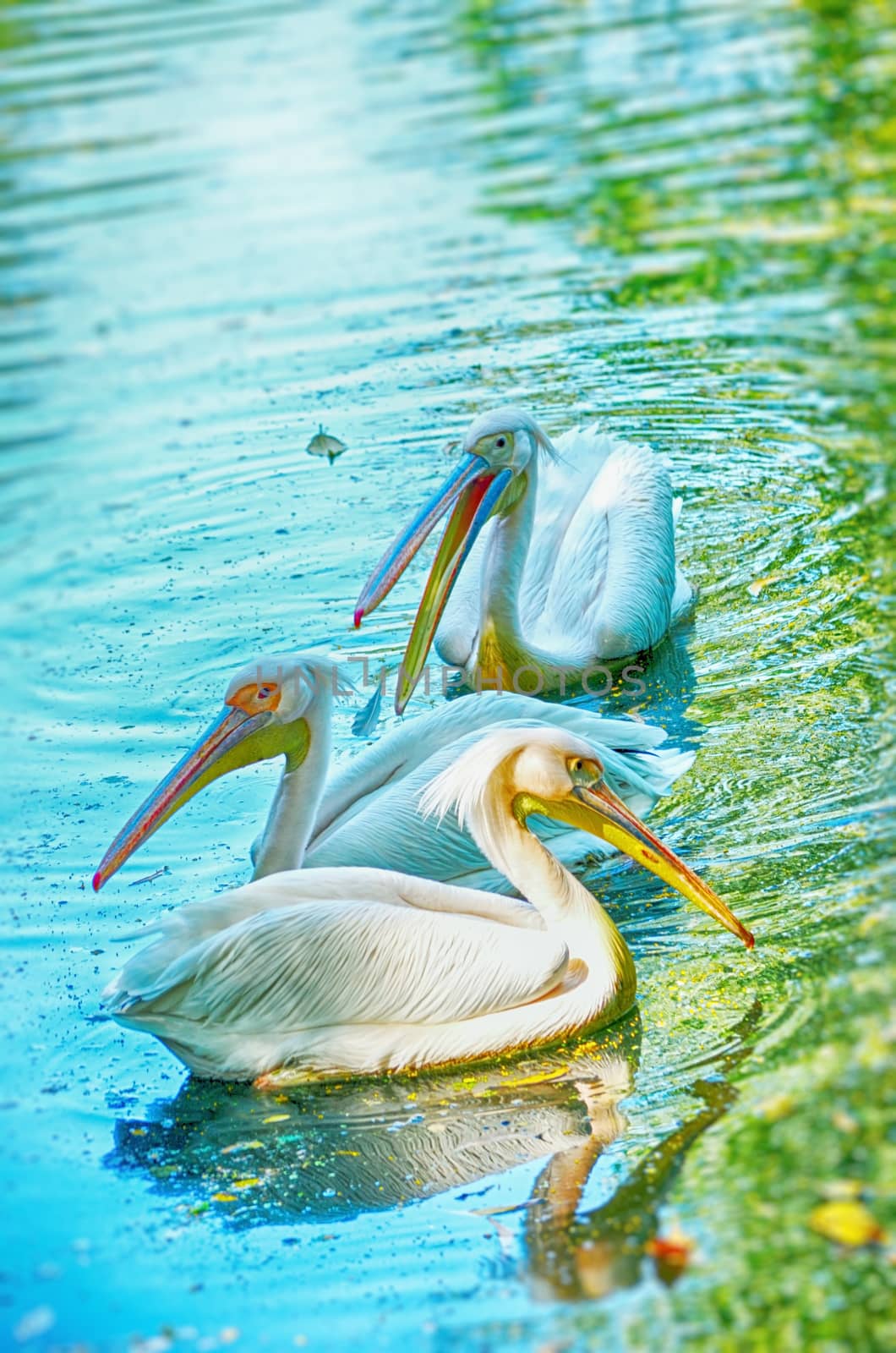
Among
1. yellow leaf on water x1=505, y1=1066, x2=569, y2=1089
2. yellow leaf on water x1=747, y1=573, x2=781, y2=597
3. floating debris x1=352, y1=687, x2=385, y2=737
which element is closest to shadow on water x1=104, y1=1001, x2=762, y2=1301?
yellow leaf on water x1=505, y1=1066, x2=569, y2=1089

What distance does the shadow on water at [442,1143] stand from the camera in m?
3.05

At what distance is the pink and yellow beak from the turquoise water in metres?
0.58

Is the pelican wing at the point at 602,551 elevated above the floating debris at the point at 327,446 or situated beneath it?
elevated above

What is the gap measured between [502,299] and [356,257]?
4.45 feet

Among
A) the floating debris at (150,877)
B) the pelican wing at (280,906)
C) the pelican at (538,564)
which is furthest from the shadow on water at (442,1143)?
the pelican at (538,564)

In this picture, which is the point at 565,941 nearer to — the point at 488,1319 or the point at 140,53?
the point at 488,1319

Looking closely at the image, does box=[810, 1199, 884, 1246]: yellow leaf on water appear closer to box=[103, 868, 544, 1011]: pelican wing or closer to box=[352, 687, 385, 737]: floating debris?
box=[103, 868, 544, 1011]: pelican wing

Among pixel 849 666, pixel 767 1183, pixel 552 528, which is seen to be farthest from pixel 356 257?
pixel 767 1183

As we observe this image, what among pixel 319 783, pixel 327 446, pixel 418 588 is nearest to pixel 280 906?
pixel 319 783

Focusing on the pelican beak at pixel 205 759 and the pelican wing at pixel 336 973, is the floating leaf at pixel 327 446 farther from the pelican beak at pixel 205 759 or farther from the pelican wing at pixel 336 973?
the pelican wing at pixel 336 973

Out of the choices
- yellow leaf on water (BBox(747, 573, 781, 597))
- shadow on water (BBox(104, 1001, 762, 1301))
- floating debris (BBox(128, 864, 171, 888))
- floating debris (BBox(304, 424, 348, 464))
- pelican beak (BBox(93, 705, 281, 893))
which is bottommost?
yellow leaf on water (BBox(747, 573, 781, 597))

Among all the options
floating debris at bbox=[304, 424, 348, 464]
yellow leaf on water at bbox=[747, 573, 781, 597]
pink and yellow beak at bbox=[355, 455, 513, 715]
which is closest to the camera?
pink and yellow beak at bbox=[355, 455, 513, 715]

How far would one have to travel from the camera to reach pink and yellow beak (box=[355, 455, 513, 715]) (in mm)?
4750

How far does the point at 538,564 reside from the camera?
5633mm
